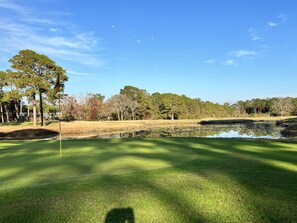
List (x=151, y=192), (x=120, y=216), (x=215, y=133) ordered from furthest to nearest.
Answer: (x=215, y=133) → (x=151, y=192) → (x=120, y=216)

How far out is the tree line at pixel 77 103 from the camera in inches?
1804

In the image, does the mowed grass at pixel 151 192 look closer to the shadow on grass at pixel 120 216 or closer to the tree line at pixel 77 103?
the shadow on grass at pixel 120 216

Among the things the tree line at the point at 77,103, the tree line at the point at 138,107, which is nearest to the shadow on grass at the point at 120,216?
the tree line at the point at 77,103

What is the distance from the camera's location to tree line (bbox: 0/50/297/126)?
45.8 m

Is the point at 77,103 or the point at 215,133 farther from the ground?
the point at 77,103

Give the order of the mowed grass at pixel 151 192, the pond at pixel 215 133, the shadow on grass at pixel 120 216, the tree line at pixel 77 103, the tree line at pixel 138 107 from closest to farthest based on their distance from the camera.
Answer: the shadow on grass at pixel 120 216 < the mowed grass at pixel 151 192 < the pond at pixel 215 133 < the tree line at pixel 77 103 < the tree line at pixel 138 107

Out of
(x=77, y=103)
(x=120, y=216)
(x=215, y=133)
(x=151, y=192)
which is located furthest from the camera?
Result: (x=77, y=103)

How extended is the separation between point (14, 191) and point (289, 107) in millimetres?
121350

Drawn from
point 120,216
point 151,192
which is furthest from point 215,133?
point 120,216

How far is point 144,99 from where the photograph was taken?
95.1 metres

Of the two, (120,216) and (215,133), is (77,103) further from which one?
(120,216)

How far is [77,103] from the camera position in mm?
90250

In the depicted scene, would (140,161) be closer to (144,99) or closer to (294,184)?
(294,184)

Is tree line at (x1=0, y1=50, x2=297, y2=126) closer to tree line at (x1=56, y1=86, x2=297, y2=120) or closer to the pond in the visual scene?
tree line at (x1=56, y1=86, x2=297, y2=120)
